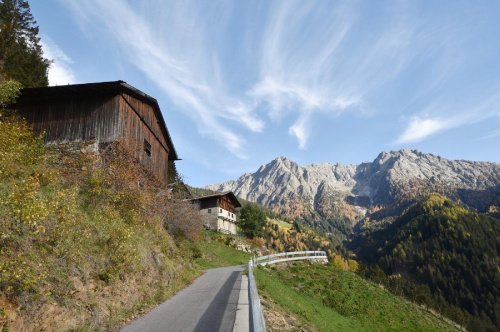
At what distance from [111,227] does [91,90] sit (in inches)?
642

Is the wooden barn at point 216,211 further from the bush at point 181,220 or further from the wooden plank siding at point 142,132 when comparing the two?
the wooden plank siding at point 142,132

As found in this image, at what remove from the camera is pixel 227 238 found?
58.8 m

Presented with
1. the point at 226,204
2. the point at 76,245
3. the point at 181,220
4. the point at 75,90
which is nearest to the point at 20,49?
the point at 75,90

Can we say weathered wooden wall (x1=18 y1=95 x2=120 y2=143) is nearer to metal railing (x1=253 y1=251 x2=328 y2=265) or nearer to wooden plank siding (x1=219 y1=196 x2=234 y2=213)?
metal railing (x1=253 y1=251 x2=328 y2=265)

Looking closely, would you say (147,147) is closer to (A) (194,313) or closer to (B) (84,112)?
(B) (84,112)

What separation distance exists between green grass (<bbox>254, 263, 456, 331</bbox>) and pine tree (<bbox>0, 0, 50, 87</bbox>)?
3262cm

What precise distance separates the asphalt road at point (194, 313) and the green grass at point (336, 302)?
10.1 feet

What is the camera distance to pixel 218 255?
150ft

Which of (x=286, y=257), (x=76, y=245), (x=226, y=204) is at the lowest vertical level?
(x=286, y=257)

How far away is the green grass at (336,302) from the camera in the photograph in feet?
63.8

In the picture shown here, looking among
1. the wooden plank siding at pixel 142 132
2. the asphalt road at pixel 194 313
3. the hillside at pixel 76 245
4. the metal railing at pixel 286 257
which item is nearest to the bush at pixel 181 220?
the wooden plank siding at pixel 142 132

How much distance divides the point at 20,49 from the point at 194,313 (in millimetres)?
41112

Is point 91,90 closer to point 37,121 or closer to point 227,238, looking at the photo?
point 37,121

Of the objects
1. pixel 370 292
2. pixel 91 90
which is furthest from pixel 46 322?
pixel 370 292
